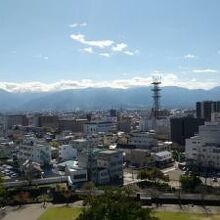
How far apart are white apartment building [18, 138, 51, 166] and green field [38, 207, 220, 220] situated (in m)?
12.8

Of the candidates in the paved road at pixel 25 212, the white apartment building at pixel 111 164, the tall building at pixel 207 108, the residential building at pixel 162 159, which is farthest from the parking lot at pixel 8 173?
the tall building at pixel 207 108

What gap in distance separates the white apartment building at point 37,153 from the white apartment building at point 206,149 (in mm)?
11478

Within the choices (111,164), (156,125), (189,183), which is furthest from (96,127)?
(189,183)

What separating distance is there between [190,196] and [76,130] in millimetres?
47770

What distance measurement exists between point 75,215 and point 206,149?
1653 cm

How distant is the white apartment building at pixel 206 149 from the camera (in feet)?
113

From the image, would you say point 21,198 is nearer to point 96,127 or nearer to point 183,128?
point 183,128

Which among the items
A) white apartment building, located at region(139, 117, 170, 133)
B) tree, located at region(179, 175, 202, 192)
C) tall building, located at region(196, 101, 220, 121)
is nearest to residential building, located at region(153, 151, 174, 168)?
tree, located at region(179, 175, 202, 192)

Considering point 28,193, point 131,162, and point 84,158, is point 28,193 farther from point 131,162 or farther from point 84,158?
point 131,162

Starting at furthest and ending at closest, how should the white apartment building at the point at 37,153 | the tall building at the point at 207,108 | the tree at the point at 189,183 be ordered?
1. the tall building at the point at 207,108
2. the white apartment building at the point at 37,153
3. the tree at the point at 189,183

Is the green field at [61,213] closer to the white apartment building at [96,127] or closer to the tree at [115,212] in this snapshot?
the tree at [115,212]

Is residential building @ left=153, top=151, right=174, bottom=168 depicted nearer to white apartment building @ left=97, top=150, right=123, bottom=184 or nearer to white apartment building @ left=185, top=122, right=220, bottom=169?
white apartment building @ left=185, top=122, right=220, bottom=169

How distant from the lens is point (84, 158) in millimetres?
30656

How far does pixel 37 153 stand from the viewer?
118ft
